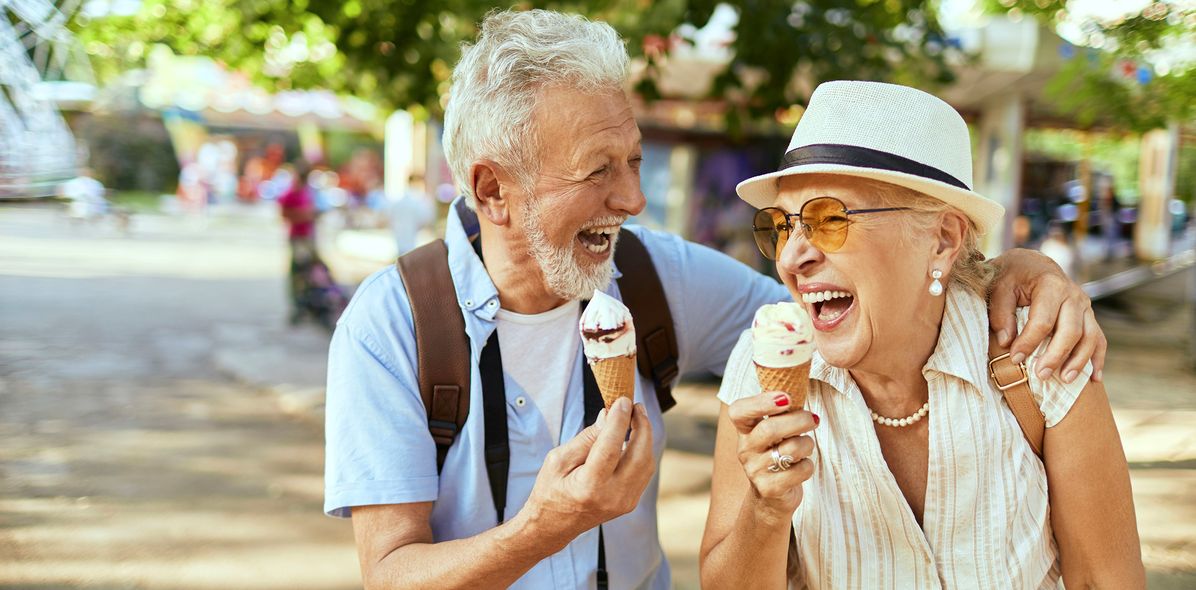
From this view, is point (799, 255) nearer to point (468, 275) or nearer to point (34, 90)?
point (468, 275)

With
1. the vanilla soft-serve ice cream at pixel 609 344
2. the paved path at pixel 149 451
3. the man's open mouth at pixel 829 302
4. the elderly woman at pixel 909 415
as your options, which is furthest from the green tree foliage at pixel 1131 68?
the paved path at pixel 149 451

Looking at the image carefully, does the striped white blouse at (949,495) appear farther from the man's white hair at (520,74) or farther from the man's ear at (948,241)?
the man's white hair at (520,74)

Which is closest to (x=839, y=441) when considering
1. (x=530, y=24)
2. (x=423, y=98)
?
(x=530, y=24)

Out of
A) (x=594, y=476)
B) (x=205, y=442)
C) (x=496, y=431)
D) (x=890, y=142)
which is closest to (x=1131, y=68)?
(x=890, y=142)

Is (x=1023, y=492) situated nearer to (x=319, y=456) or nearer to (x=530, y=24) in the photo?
(x=530, y=24)

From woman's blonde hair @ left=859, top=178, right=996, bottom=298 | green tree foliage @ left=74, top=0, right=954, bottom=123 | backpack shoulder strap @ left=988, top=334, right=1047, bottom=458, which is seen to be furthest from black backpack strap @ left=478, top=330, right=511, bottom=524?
green tree foliage @ left=74, top=0, right=954, bottom=123

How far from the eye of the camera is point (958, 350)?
2107mm

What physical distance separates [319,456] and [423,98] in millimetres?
2768

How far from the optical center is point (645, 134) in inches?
412

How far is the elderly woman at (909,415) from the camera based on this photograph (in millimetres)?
2023

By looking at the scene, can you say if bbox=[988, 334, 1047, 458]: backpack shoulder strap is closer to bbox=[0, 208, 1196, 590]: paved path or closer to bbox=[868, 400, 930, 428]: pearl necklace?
bbox=[868, 400, 930, 428]: pearl necklace

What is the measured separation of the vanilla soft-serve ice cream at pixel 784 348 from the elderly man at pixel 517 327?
0.28 meters

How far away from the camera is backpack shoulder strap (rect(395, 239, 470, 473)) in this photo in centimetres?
233

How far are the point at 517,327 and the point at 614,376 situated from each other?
484 mm
